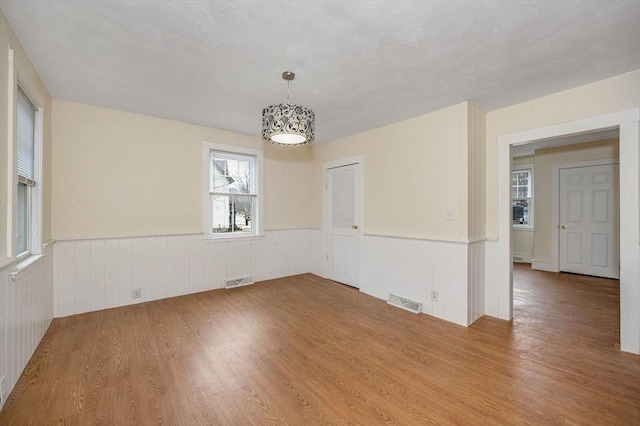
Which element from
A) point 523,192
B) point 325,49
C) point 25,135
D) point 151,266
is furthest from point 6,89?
point 523,192

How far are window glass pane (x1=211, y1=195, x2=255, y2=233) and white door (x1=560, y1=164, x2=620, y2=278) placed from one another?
627 cm

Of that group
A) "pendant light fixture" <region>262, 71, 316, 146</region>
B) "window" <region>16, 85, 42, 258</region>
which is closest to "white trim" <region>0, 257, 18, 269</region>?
"window" <region>16, 85, 42, 258</region>

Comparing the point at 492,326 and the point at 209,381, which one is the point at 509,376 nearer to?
the point at 492,326

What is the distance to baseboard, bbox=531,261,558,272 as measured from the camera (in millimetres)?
5728

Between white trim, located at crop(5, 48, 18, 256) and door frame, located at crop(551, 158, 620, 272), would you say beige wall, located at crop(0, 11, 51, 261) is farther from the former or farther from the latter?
door frame, located at crop(551, 158, 620, 272)

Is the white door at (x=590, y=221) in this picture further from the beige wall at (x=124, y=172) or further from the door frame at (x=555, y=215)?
the beige wall at (x=124, y=172)

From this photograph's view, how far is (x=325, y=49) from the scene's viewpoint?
2.17m

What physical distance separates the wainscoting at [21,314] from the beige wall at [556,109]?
4495 millimetres

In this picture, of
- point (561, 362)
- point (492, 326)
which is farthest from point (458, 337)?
point (561, 362)

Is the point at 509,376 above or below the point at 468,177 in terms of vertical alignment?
below

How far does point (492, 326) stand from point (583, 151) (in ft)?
15.3

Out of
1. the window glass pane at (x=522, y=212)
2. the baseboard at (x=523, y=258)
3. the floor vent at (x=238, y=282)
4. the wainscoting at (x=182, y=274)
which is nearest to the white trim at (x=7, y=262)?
the wainscoting at (x=182, y=274)

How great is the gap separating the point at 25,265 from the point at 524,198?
28.8 ft

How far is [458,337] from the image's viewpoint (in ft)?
9.27
